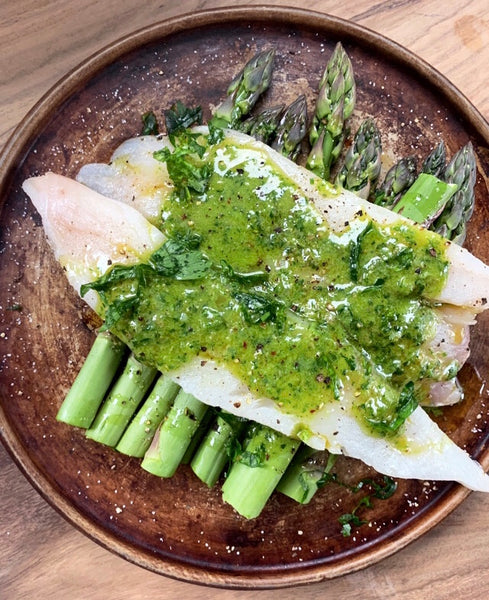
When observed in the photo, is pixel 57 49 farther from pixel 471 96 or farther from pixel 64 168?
pixel 471 96

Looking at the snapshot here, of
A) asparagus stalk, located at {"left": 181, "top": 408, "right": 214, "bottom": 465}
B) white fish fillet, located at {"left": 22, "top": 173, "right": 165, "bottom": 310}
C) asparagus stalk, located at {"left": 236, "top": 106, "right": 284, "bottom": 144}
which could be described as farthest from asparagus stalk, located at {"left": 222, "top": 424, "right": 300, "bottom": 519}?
asparagus stalk, located at {"left": 236, "top": 106, "right": 284, "bottom": 144}

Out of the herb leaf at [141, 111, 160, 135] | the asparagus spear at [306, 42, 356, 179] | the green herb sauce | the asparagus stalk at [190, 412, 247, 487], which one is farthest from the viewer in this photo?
the herb leaf at [141, 111, 160, 135]

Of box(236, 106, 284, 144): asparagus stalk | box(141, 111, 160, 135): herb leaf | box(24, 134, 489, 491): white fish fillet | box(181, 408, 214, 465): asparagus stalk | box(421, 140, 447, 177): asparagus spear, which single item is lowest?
box(181, 408, 214, 465): asparagus stalk

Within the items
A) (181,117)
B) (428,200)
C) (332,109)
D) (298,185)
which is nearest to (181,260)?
(298,185)

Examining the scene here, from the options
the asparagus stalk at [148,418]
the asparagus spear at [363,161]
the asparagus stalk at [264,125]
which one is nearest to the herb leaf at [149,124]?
the asparagus stalk at [264,125]

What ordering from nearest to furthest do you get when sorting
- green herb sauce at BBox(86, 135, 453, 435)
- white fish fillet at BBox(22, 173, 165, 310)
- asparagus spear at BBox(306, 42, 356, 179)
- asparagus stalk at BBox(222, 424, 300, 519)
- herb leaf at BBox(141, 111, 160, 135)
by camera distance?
1. green herb sauce at BBox(86, 135, 453, 435)
2. white fish fillet at BBox(22, 173, 165, 310)
3. asparagus stalk at BBox(222, 424, 300, 519)
4. asparagus spear at BBox(306, 42, 356, 179)
5. herb leaf at BBox(141, 111, 160, 135)

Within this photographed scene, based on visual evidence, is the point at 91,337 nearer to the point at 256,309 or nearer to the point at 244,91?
the point at 256,309

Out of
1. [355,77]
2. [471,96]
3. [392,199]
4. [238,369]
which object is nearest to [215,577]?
[238,369]

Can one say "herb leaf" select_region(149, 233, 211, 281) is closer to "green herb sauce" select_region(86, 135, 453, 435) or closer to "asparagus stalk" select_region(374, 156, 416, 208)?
"green herb sauce" select_region(86, 135, 453, 435)
